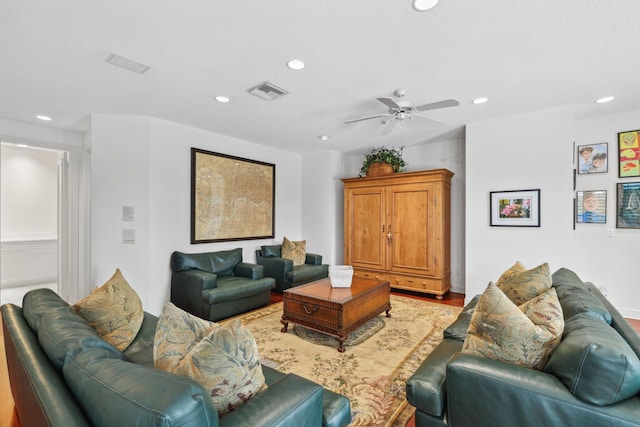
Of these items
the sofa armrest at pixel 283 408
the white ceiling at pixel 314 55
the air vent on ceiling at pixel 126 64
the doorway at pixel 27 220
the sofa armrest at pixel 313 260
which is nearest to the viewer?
the sofa armrest at pixel 283 408

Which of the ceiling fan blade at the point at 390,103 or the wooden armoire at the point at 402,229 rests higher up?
the ceiling fan blade at the point at 390,103

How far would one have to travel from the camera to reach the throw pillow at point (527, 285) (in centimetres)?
207

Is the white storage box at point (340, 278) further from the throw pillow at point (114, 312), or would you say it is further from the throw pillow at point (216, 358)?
the throw pillow at point (216, 358)

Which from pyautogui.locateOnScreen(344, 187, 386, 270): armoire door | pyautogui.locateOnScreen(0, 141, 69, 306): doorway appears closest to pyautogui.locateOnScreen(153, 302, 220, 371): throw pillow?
pyautogui.locateOnScreen(344, 187, 386, 270): armoire door

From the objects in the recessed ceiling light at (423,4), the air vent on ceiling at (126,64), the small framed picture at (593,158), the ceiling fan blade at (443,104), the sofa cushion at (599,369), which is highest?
the recessed ceiling light at (423,4)

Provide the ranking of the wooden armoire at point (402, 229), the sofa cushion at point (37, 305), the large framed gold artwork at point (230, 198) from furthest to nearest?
the wooden armoire at point (402, 229) < the large framed gold artwork at point (230, 198) < the sofa cushion at point (37, 305)

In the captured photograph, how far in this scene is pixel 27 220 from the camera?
5.55 metres

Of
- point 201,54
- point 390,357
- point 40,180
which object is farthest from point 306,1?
point 40,180

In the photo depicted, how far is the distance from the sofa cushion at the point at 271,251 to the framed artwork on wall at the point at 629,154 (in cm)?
492

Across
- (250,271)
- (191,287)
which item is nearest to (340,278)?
(250,271)

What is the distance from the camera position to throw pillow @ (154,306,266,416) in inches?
41.6

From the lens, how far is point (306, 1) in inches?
70.1

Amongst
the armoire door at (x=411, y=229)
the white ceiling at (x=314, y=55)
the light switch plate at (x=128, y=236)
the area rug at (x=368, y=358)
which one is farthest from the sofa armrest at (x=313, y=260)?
the light switch plate at (x=128, y=236)

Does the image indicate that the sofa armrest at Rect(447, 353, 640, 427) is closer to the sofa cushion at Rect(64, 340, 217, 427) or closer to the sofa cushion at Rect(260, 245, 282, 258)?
the sofa cushion at Rect(64, 340, 217, 427)
